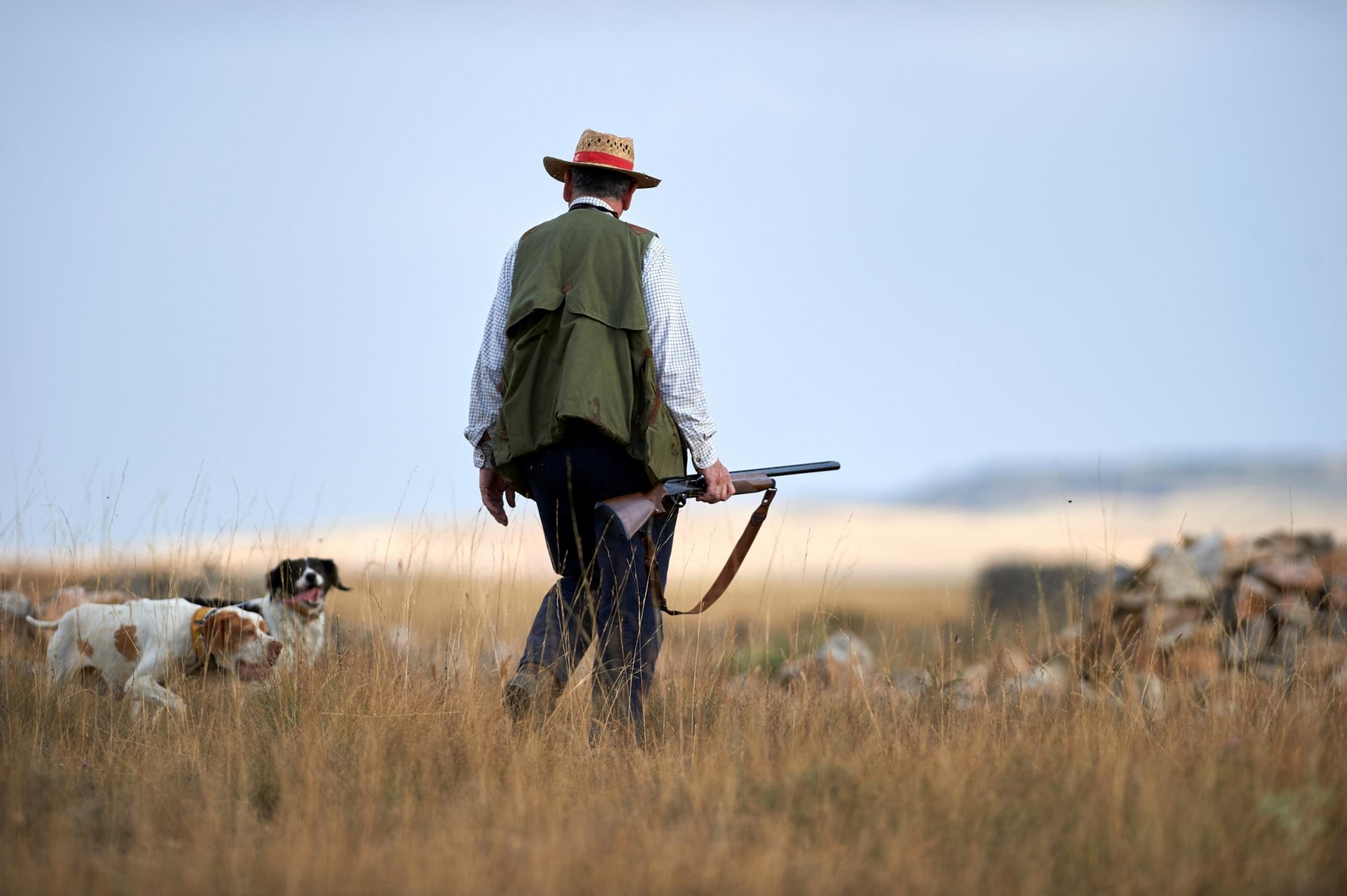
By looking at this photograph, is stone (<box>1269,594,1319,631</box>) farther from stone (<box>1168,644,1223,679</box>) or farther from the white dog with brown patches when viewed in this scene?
the white dog with brown patches

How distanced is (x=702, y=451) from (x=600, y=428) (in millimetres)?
432

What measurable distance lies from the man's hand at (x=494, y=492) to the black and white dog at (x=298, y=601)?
1.48m

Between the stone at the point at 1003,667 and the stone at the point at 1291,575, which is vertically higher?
the stone at the point at 1291,575

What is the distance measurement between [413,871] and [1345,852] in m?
2.49

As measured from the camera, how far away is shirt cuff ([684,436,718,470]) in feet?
13.7

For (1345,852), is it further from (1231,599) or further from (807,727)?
(1231,599)

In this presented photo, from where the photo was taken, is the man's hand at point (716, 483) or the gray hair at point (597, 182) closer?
the man's hand at point (716, 483)

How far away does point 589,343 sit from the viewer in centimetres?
404

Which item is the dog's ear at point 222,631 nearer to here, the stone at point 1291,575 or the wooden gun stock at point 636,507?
the wooden gun stock at point 636,507

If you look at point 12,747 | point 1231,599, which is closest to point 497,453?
point 12,747

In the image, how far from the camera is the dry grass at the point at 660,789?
2828mm

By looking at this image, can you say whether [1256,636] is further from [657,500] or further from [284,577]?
[284,577]

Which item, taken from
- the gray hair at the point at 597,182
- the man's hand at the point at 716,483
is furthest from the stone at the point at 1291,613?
the gray hair at the point at 597,182

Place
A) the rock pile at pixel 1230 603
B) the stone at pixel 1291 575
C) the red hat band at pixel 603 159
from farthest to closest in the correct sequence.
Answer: the stone at pixel 1291 575 → the rock pile at pixel 1230 603 → the red hat band at pixel 603 159
